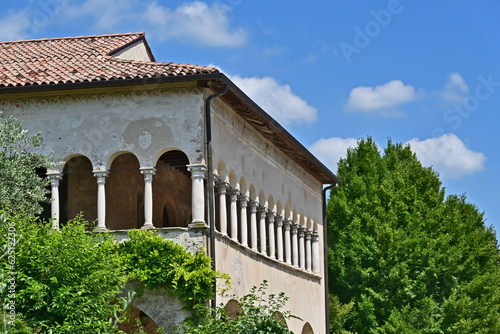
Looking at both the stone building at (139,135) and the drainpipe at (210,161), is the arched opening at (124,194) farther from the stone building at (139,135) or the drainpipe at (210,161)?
the drainpipe at (210,161)

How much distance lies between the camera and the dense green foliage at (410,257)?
41.2m

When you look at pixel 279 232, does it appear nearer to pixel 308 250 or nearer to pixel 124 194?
pixel 308 250

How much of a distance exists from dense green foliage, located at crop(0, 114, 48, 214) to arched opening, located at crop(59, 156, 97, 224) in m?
2.70

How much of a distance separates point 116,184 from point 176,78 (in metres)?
4.42

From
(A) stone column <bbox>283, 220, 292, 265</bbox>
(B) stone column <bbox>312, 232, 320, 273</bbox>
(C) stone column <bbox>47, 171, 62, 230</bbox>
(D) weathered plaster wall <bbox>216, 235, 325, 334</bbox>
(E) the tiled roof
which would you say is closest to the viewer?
(E) the tiled roof

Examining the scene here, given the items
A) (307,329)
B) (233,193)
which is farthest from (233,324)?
(307,329)

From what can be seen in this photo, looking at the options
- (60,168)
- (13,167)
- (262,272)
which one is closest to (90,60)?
(60,168)

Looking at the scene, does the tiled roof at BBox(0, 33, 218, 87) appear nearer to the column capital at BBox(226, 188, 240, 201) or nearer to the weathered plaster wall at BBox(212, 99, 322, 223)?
the weathered plaster wall at BBox(212, 99, 322, 223)

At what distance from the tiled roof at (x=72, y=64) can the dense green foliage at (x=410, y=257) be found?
1862 centimetres

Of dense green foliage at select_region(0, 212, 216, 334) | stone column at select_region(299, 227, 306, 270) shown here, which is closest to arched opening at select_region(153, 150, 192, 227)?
stone column at select_region(299, 227, 306, 270)

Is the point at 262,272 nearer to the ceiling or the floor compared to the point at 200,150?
nearer to the floor

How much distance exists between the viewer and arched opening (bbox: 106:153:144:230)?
25547 millimetres

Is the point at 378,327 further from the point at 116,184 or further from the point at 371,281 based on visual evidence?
the point at 116,184

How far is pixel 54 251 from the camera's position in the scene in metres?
19.7
